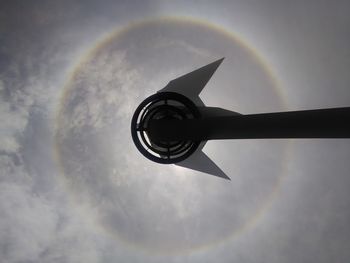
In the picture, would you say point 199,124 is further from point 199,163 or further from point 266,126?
point 199,163

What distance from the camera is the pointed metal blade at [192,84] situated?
24.0m

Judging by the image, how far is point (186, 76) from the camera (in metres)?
24.5

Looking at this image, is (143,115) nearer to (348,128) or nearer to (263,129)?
(263,129)

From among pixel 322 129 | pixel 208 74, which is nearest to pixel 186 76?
pixel 208 74

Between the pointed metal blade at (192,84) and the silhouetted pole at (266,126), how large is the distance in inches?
118

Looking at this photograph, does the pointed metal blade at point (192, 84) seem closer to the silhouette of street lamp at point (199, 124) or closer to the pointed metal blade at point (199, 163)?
the silhouette of street lamp at point (199, 124)

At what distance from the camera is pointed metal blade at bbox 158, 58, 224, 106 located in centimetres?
2398

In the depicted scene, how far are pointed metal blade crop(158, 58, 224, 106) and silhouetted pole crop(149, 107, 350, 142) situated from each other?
3.00 meters

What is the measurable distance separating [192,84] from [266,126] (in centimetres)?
821

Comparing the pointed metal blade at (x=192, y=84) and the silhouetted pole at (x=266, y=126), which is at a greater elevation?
the pointed metal blade at (x=192, y=84)

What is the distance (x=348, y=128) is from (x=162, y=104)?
1400cm

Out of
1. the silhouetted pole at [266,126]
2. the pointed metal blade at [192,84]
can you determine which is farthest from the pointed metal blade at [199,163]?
the pointed metal blade at [192,84]

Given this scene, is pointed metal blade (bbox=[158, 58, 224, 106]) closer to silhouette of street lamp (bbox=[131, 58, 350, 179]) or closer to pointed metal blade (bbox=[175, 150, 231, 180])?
silhouette of street lamp (bbox=[131, 58, 350, 179])

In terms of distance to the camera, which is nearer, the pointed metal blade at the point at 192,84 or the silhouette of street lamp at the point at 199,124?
the silhouette of street lamp at the point at 199,124
